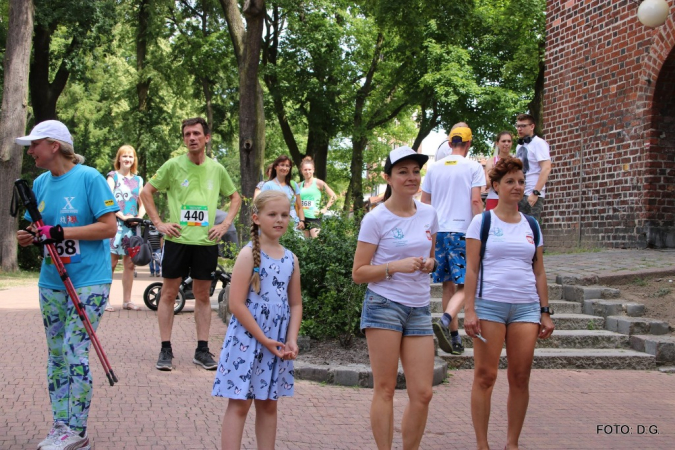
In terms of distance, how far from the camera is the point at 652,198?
13305 millimetres

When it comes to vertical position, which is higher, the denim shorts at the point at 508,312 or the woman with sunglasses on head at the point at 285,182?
the woman with sunglasses on head at the point at 285,182

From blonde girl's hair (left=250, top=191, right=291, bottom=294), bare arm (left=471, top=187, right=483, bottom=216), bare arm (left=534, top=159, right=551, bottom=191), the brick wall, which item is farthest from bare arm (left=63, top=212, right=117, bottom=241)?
the brick wall

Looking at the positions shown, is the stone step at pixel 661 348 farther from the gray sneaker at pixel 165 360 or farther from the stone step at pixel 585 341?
the gray sneaker at pixel 165 360

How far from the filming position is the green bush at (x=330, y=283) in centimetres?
756

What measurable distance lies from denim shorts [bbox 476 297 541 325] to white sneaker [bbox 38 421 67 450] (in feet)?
8.76

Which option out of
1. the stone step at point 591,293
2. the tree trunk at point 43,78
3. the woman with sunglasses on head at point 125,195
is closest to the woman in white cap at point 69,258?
the woman with sunglasses on head at point 125,195

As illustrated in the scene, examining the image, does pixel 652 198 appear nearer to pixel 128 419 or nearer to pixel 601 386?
pixel 601 386

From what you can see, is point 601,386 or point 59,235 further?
point 601,386

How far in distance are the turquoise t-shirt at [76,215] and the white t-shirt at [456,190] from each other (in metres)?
3.64

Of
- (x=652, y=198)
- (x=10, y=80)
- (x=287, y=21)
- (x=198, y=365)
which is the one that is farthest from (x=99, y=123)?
(x=198, y=365)

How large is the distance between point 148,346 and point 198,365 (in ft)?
3.67

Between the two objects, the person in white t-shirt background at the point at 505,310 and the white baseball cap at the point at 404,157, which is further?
the person in white t-shirt background at the point at 505,310

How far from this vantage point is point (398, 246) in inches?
173

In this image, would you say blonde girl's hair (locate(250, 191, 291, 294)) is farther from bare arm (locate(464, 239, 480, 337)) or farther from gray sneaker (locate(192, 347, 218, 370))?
gray sneaker (locate(192, 347, 218, 370))
